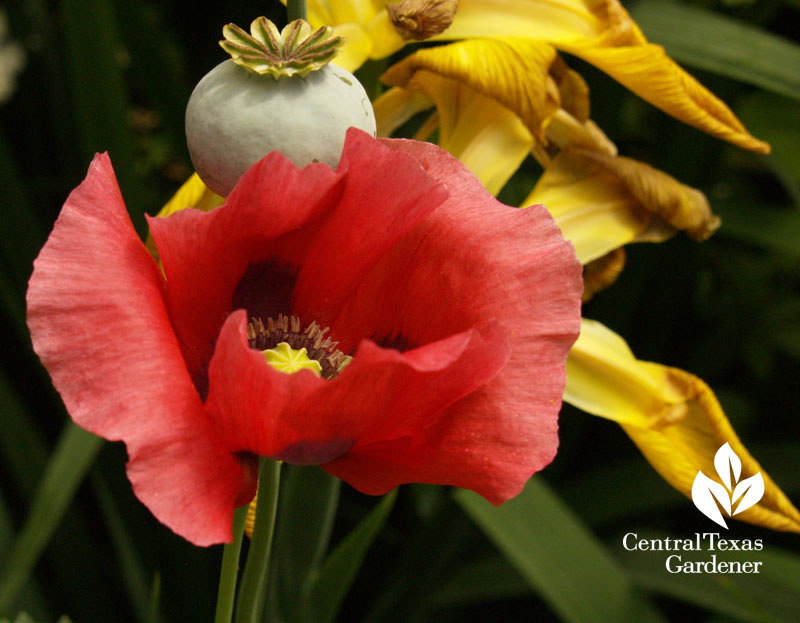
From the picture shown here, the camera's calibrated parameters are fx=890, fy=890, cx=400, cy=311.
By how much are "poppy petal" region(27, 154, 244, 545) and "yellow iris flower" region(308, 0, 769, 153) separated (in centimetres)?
Answer: 20

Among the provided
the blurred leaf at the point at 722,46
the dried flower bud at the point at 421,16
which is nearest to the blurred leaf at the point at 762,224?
the blurred leaf at the point at 722,46

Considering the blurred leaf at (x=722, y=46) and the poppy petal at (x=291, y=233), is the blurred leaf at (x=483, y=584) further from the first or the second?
the poppy petal at (x=291, y=233)

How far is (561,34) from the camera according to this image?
435 mm

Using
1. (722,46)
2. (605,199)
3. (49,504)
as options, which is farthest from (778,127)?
(49,504)

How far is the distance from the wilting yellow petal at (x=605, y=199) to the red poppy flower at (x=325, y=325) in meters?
0.20

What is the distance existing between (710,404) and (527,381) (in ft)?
0.79

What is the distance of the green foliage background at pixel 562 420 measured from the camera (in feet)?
2.26

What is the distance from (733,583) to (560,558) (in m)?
0.19

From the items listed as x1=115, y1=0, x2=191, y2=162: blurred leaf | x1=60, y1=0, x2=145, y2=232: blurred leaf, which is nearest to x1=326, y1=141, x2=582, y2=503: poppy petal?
x1=60, y1=0, x2=145, y2=232: blurred leaf

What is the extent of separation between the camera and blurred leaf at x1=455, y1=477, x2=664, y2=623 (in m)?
0.66

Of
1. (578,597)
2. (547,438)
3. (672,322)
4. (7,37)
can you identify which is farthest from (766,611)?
(7,37)

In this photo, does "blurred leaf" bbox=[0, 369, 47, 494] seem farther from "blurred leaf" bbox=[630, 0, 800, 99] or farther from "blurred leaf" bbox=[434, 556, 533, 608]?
"blurred leaf" bbox=[630, 0, 800, 99]

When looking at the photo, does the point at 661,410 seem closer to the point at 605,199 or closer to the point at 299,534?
the point at 605,199

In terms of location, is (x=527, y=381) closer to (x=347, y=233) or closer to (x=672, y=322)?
(x=347, y=233)
